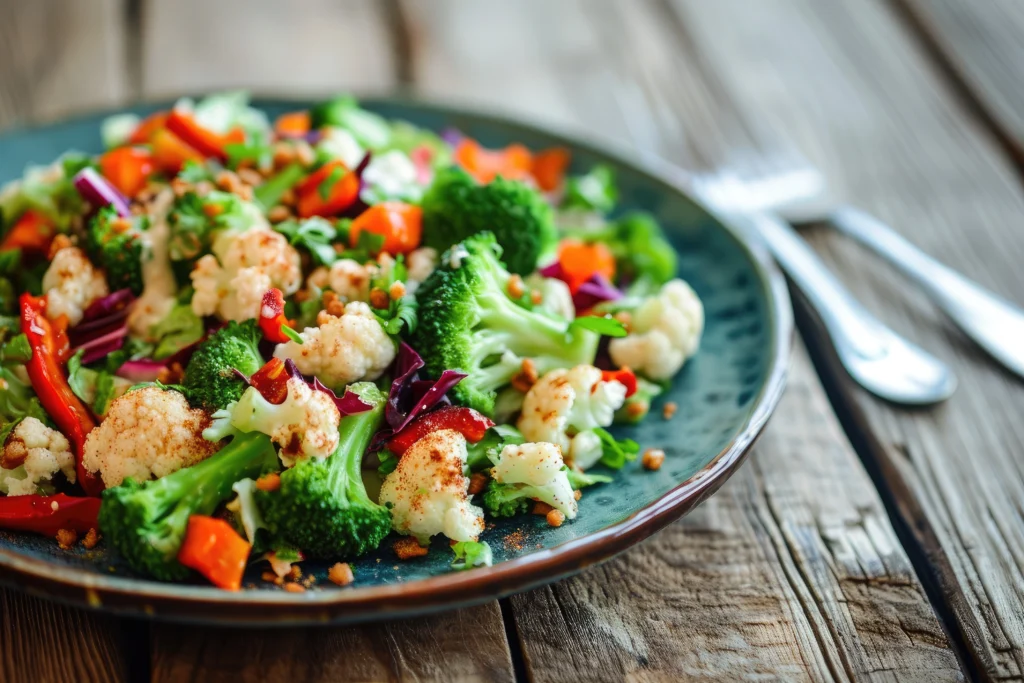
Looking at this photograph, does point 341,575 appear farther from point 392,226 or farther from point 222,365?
point 392,226

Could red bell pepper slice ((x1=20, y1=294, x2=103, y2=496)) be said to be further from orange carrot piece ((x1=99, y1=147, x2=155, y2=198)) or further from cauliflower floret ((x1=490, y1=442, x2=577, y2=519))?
cauliflower floret ((x1=490, y1=442, x2=577, y2=519))

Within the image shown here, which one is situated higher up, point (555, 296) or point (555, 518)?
point (555, 296)

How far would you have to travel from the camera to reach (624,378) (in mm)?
2502

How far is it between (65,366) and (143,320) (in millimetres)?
222

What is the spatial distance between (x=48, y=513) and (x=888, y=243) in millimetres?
2968

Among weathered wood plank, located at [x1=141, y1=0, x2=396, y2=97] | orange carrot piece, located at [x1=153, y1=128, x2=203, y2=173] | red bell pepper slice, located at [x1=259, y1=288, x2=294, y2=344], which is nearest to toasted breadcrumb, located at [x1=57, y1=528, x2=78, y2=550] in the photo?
red bell pepper slice, located at [x1=259, y1=288, x2=294, y2=344]

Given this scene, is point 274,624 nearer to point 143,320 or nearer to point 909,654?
point 143,320

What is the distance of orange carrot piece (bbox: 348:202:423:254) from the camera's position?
2.52m

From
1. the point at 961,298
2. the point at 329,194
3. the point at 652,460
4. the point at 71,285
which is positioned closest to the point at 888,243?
the point at 961,298

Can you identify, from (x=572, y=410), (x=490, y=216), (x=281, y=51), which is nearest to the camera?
(x=572, y=410)

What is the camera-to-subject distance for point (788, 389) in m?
3.05

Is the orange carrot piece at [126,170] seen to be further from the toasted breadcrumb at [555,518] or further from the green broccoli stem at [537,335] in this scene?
the toasted breadcrumb at [555,518]

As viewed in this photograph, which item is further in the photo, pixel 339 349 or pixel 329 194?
pixel 329 194

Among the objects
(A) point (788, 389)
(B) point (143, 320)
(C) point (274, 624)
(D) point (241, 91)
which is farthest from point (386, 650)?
(D) point (241, 91)
